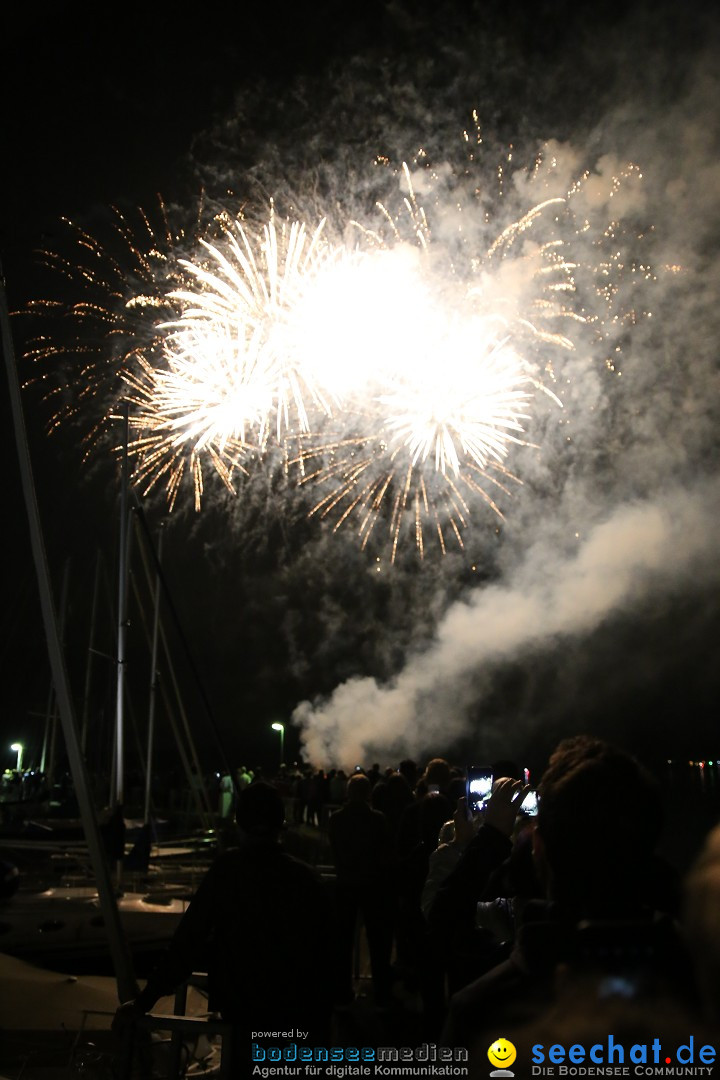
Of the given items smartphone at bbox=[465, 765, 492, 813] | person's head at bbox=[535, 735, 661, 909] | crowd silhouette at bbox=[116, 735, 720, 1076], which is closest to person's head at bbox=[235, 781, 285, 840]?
crowd silhouette at bbox=[116, 735, 720, 1076]

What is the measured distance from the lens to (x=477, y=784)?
5.47 metres

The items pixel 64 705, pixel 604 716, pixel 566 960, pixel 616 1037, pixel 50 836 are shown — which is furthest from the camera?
pixel 604 716

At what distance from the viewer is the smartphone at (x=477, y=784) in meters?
5.37

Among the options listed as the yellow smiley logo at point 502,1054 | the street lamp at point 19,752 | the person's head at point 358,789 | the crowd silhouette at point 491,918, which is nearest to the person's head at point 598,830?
the crowd silhouette at point 491,918

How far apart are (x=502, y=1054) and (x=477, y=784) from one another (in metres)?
4.16

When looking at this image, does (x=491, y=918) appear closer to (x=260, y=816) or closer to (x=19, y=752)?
(x=260, y=816)

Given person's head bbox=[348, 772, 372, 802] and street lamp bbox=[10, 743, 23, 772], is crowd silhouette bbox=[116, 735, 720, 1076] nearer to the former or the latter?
person's head bbox=[348, 772, 372, 802]

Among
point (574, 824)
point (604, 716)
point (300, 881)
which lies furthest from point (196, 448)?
point (604, 716)

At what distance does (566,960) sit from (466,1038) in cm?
29

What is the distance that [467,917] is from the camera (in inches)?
132

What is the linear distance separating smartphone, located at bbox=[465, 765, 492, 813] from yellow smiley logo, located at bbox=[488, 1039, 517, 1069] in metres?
3.94

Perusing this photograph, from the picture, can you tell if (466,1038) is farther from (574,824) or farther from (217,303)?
(217,303)

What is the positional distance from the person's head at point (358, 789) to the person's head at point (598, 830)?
5.68 metres

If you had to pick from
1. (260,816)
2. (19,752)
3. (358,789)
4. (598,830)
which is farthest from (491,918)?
(19,752)
